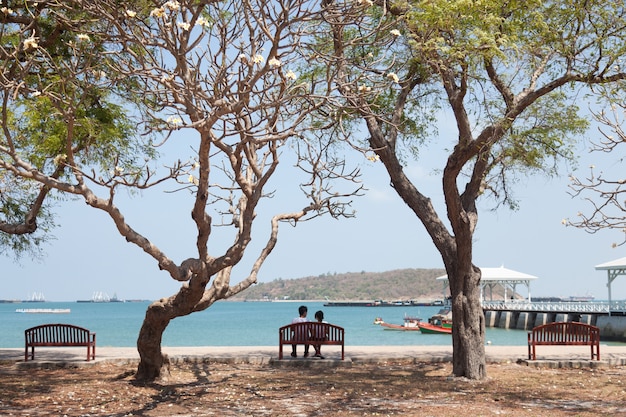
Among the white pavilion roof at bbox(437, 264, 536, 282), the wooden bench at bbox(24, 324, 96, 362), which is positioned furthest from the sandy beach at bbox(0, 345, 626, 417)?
the white pavilion roof at bbox(437, 264, 536, 282)

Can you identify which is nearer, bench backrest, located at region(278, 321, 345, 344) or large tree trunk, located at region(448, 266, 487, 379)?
large tree trunk, located at region(448, 266, 487, 379)

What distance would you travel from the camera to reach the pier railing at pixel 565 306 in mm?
42816

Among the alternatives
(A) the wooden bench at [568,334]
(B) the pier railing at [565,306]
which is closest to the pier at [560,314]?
(B) the pier railing at [565,306]

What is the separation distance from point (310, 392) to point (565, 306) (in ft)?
135

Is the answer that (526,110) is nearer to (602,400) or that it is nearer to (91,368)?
(602,400)

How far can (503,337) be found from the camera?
45.9 metres

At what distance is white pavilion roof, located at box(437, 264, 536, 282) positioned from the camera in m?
50.8

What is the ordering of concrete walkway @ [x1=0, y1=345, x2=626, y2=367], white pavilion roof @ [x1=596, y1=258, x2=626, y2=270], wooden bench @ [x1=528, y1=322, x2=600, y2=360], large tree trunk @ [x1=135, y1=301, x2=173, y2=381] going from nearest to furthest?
large tree trunk @ [x1=135, y1=301, x2=173, y2=381] → concrete walkway @ [x1=0, y1=345, x2=626, y2=367] → wooden bench @ [x1=528, y1=322, x2=600, y2=360] → white pavilion roof @ [x1=596, y1=258, x2=626, y2=270]

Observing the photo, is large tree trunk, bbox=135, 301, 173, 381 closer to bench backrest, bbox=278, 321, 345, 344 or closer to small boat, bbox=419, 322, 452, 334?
bench backrest, bbox=278, 321, 345, 344

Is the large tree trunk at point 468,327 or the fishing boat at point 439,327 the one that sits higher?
the large tree trunk at point 468,327

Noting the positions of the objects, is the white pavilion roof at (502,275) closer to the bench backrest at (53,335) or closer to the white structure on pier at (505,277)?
the white structure on pier at (505,277)

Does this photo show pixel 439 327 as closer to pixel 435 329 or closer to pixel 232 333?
pixel 435 329

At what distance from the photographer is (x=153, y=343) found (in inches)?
472

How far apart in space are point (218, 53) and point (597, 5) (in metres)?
6.41
